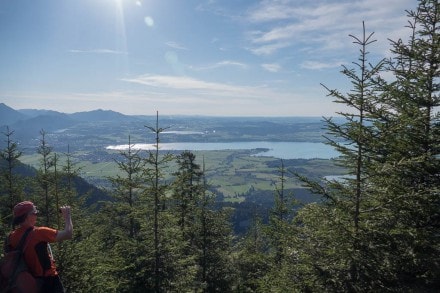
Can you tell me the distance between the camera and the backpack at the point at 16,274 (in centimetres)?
473

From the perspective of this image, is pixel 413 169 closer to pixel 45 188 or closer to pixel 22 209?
pixel 22 209

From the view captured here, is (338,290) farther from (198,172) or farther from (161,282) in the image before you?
(198,172)

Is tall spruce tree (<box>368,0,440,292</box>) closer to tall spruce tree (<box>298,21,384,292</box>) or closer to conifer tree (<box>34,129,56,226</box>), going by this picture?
tall spruce tree (<box>298,21,384,292</box>)

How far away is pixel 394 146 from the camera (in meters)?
8.77

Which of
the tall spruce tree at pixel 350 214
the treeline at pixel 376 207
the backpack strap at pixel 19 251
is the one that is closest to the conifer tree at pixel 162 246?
the treeline at pixel 376 207

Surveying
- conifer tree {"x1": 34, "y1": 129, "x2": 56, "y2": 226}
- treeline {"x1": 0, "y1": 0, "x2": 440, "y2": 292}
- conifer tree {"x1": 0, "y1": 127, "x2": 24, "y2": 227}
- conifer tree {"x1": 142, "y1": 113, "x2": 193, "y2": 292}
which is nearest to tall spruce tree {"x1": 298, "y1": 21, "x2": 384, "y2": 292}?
treeline {"x1": 0, "y1": 0, "x2": 440, "y2": 292}

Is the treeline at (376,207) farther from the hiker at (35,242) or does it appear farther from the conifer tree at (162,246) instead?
the hiker at (35,242)

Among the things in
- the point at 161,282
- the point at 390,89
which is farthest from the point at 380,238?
the point at 161,282

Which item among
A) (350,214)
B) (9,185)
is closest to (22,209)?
(350,214)

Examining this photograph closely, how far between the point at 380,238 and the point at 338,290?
66.9 inches

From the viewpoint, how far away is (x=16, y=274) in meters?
4.80

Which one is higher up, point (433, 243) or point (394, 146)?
point (394, 146)

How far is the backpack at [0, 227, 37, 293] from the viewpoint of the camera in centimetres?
473

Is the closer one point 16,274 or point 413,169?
point 16,274
